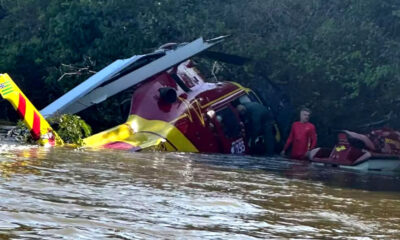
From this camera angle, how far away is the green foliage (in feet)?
42.3

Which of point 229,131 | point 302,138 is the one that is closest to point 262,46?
point 302,138

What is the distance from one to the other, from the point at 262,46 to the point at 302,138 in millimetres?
3550

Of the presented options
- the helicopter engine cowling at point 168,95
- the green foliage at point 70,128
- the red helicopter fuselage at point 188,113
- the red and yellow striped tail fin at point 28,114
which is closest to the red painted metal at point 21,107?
the red and yellow striped tail fin at point 28,114

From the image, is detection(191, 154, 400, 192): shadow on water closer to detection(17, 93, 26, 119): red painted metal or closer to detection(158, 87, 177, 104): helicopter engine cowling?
detection(158, 87, 177, 104): helicopter engine cowling

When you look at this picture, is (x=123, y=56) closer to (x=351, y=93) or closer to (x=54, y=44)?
(x=54, y=44)

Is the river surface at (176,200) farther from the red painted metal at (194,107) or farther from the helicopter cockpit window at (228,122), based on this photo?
the helicopter cockpit window at (228,122)

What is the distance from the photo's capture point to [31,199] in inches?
248

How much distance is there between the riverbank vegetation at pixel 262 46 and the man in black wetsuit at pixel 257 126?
6.12 feet

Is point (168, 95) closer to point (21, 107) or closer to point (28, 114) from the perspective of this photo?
point (28, 114)

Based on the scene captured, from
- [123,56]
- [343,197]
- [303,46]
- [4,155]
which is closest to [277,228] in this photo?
[343,197]

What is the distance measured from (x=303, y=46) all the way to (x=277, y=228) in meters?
11.5

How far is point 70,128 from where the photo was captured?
13.0m

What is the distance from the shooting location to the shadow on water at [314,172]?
10195mm

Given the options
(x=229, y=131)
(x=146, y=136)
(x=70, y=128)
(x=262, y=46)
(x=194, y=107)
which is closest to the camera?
(x=70, y=128)
